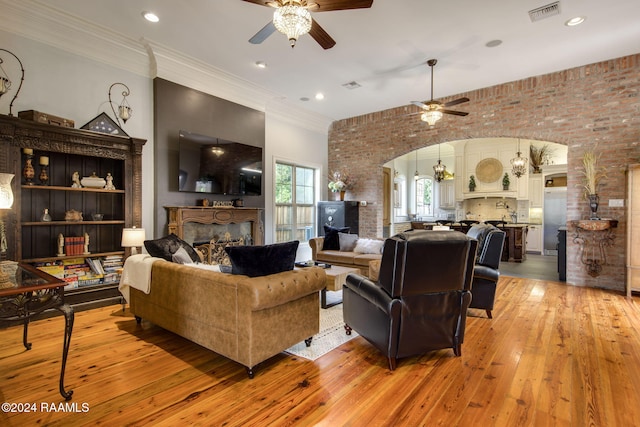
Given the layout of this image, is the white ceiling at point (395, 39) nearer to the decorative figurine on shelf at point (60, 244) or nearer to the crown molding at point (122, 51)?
the crown molding at point (122, 51)

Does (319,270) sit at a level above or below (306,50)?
below

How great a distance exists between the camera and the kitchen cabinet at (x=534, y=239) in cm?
902

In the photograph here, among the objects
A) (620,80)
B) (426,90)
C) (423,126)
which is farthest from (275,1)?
(620,80)

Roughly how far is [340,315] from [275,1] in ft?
10.3

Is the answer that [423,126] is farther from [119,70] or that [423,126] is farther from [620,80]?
[119,70]

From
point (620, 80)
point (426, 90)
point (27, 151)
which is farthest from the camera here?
point (426, 90)

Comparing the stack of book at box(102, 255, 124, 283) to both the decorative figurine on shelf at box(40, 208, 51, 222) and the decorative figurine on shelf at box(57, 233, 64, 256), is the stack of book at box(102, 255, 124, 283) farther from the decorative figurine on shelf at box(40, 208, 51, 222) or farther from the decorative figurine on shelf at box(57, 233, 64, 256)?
the decorative figurine on shelf at box(40, 208, 51, 222)

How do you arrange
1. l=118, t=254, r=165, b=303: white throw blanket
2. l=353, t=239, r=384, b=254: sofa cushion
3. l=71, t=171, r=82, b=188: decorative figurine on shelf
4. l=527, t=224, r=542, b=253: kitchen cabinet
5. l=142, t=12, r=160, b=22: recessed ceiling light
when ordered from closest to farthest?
l=118, t=254, r=165, b=303: white throw blanket < l=142, t=12, r=160, b=22: recessed ceiling light < l=71, t=171, r=82, b=188: decorative figurine on shelf < l=353, t=239, r=384, b=254: sofa cushion < l=527, t=224, r=542, b=253: kitchen cabinet

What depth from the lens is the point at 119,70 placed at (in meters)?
4.38

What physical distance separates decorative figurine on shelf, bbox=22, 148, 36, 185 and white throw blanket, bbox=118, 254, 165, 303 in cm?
151

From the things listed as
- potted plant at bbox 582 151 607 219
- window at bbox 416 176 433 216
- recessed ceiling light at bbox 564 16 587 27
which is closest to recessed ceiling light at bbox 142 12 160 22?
recessed ceiling light at bbox 564 16 587 27

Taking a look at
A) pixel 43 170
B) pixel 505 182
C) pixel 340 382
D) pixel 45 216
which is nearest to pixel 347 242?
pixel 340 382

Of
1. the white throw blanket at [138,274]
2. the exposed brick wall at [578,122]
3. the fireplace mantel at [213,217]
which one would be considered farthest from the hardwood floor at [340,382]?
the exposed brick wall at [578,122]

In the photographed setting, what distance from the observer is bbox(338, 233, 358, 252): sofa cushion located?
18.6 feet
